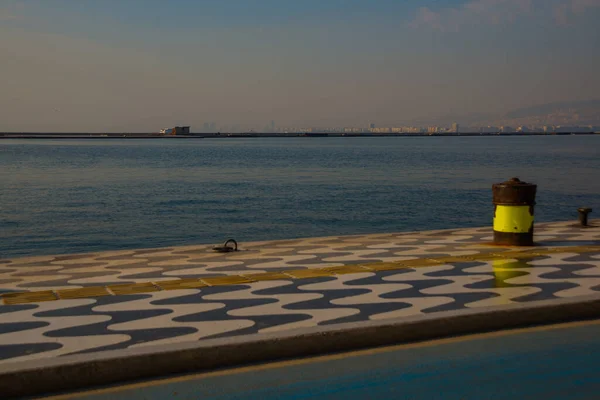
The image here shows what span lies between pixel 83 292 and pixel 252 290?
1.77 meters

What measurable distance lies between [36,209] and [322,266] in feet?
87.9

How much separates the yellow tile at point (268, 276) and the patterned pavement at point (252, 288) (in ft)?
0.04

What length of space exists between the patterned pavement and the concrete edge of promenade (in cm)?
48

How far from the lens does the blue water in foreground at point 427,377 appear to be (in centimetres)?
472

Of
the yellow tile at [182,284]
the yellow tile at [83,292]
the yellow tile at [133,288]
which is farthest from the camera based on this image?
the yellow tile at [182,284]

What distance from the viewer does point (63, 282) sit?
9156mm

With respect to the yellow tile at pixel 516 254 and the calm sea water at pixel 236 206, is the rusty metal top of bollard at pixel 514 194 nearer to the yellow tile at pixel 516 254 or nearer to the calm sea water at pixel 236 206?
the yellow tile at pixel 516 254

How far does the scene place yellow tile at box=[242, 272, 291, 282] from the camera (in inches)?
339

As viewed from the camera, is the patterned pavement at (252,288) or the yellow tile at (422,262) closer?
the patterned pavement at (252,288)

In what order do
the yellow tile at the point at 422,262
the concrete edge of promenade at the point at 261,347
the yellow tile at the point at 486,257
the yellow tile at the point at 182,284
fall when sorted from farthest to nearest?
the yellow tile at the point at 486,257
the yellow tile at the point at 422,262
the yellow tile at the point at 182,284
the concrete edge of promenade at the point at 261,347

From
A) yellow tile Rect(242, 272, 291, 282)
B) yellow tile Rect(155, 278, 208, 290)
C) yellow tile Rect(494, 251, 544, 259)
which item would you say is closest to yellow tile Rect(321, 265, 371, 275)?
yellow tile Rect(242, 272, 291, 282)

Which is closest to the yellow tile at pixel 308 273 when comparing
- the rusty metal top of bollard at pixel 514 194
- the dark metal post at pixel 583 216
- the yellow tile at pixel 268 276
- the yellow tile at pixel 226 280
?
the yellow tile at pixel 268 276

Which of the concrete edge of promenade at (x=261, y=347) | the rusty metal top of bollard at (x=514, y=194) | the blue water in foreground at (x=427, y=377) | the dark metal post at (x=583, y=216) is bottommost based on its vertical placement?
the dark metal post at (x=583, y=216)

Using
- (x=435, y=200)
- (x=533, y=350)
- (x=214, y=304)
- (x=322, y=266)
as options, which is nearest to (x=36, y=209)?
(x=435, y=200)
